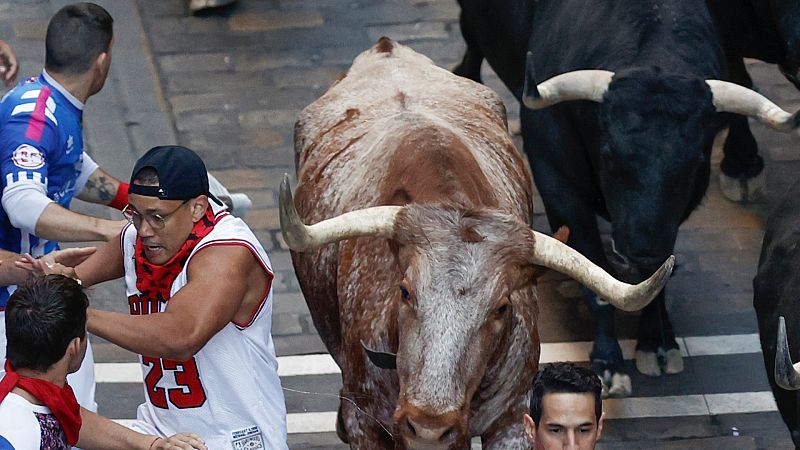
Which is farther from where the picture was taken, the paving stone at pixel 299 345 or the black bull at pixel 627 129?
the paving stone at pixel 299 345

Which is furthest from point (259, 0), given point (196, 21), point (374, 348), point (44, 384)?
point (44, 384)

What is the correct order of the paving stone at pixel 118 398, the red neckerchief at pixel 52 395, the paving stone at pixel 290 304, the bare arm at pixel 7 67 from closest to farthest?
the red neckerchief at pixel 52 395
the bare arm at pixel 7 67
the paving stone at pixel 118 398
the paving stone at pixel 290 304

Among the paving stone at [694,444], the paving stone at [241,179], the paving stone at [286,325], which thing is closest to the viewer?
the paving stone at [694,444]

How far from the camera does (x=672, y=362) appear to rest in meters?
8.62

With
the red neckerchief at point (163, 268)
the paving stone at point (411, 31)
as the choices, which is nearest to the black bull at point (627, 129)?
the paving stone at point (411, 31)

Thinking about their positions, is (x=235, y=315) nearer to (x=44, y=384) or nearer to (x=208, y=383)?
Answer: (x=208, y=383)

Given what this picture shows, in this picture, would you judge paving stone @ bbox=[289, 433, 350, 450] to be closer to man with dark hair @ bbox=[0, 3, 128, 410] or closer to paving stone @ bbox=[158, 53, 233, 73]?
man with dark hair @ bbox=[0, 3, 128, 410]

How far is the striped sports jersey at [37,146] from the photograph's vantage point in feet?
20.2

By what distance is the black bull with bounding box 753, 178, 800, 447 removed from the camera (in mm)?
6613

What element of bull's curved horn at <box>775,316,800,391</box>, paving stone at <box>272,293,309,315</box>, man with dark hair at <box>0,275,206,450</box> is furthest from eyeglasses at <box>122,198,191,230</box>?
paving stone at <box>272,293,309,315</box>

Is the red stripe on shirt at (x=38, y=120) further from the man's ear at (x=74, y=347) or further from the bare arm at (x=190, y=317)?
the man's ear at (x=74, y=347)

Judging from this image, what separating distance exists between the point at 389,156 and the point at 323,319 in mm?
1054

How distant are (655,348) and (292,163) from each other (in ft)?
10.5

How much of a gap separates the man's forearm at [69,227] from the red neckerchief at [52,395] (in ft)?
4.15
